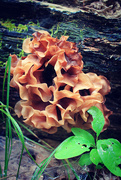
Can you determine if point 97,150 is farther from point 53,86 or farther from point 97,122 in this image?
point 53,86

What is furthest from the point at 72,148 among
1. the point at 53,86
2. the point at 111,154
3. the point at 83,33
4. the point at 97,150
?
the point at 83,33

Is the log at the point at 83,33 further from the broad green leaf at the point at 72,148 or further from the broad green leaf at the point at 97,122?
the broad green leaf at the point at 72,148

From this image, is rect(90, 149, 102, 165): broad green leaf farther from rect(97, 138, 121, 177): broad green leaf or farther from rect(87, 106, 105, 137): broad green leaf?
rect(87, 106, 105, 137): broad green leaf

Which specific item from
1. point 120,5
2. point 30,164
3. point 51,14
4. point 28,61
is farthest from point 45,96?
point 120,5

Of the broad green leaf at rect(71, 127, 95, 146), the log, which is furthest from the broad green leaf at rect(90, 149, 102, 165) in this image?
the log

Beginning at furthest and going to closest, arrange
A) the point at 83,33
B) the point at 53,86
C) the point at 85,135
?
the point at 83,33 < the point at 53,86 < the point at 85,135

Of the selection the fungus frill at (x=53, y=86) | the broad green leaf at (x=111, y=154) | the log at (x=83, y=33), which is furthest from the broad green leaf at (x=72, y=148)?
the log at (x=83, y=33)

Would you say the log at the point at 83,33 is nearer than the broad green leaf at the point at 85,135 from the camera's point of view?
No
